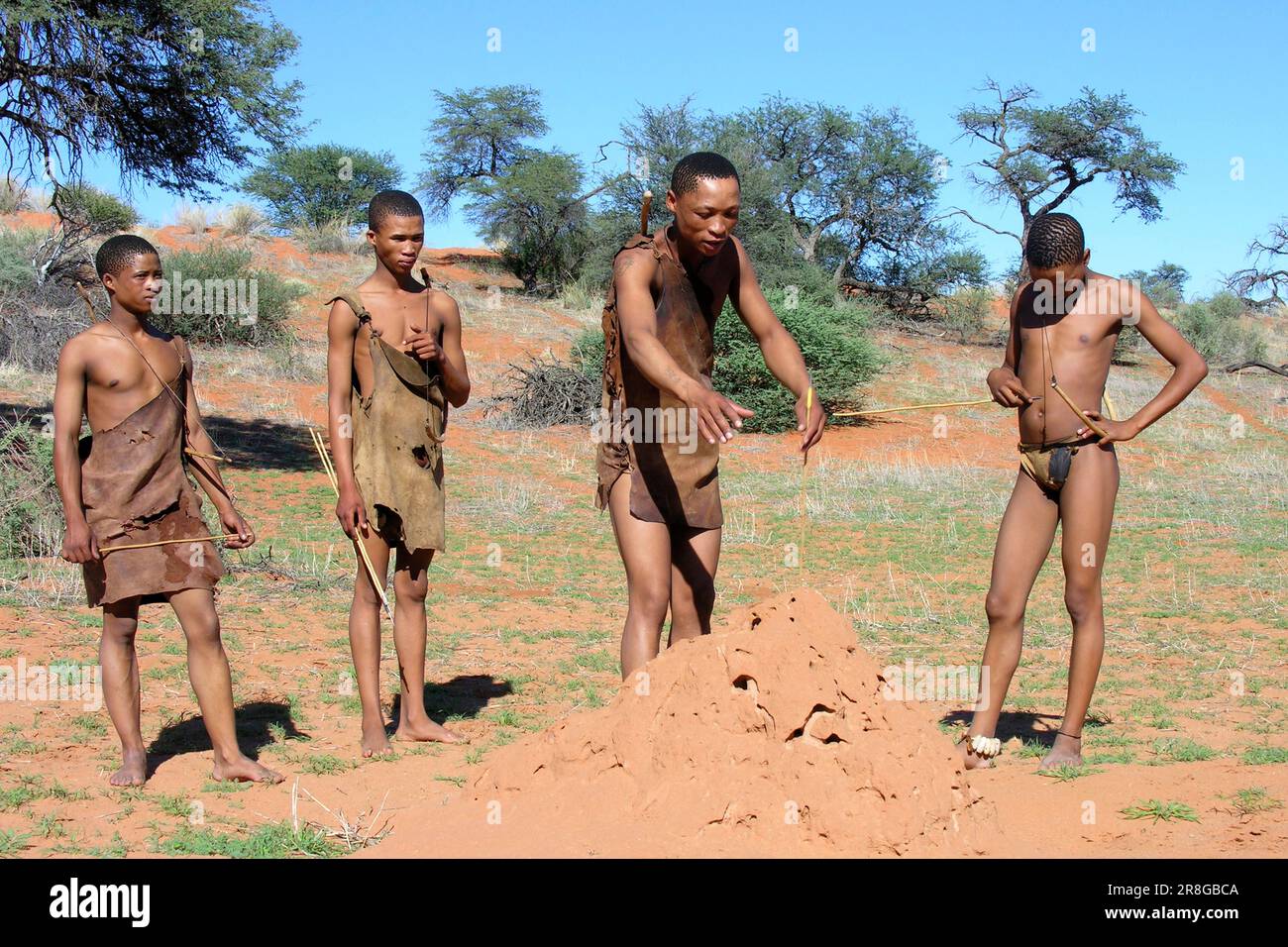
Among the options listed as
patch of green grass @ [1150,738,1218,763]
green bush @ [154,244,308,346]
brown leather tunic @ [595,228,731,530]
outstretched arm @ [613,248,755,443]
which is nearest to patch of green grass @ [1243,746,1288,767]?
patch of green grass @ [1150,738,1218,763]

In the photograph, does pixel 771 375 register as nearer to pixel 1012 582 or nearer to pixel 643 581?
pixel 1012 582

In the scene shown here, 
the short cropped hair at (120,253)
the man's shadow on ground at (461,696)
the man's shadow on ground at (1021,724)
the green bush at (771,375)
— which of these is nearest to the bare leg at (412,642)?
the man's shadow on ground at (461,696)

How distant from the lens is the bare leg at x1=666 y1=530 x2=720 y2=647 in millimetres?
4336

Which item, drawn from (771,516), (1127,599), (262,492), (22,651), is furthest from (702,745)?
(262,492)

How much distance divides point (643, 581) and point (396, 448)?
1331 millimetres

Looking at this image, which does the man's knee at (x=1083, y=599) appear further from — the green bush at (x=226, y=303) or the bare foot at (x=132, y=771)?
the green bush at (x=226, y=303)

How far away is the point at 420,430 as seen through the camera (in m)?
4.95

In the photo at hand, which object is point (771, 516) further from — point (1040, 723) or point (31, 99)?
point (31, 99)

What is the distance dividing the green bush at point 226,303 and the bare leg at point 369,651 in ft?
50.5

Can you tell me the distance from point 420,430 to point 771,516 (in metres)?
7.31

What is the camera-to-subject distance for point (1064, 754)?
4676 millimetres

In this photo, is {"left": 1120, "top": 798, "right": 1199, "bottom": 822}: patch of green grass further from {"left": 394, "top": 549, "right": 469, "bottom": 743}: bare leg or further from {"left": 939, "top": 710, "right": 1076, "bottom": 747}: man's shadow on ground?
{"left": 394, "top": 549, "right": 469, "bottom": 743}: bare leg

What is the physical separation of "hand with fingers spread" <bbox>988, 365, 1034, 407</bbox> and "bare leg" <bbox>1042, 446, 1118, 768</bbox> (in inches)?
12.2

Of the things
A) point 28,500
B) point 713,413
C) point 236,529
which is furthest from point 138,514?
point 28,500
